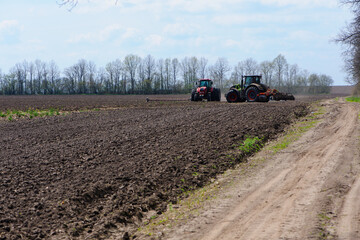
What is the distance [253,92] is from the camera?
31875 millimetres

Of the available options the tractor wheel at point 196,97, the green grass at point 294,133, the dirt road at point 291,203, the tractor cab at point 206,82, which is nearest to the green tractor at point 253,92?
the tractor cab at point 206,82

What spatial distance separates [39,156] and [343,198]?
8.15 metres

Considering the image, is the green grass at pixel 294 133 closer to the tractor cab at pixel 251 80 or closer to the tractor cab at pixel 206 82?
the tractor cab at pixel 251 80

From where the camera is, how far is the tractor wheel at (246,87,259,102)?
1241 inches

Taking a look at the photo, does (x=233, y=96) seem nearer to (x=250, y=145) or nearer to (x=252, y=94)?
(x=252, y=94)

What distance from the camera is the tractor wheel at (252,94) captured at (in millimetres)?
→ 31531

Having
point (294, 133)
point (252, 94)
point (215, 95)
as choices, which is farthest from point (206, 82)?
point (294, 133)

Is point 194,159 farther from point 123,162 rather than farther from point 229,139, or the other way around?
point 229,139

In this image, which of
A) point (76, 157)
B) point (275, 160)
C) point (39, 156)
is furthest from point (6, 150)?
point (275, 160)

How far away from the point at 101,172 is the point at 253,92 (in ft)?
80.7

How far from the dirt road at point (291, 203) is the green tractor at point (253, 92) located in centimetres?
2064

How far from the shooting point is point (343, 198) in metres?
6.77

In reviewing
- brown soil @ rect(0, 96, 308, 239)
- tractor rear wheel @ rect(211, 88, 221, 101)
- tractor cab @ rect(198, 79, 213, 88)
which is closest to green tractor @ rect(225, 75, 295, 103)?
tractor rear wheel @ rect(211, 88, 221, 101)

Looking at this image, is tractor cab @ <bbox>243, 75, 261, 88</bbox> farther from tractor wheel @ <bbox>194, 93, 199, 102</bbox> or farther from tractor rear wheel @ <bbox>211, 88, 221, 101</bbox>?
tractor wheel @ <bbox>194, 93, 199, 102</bbox>
